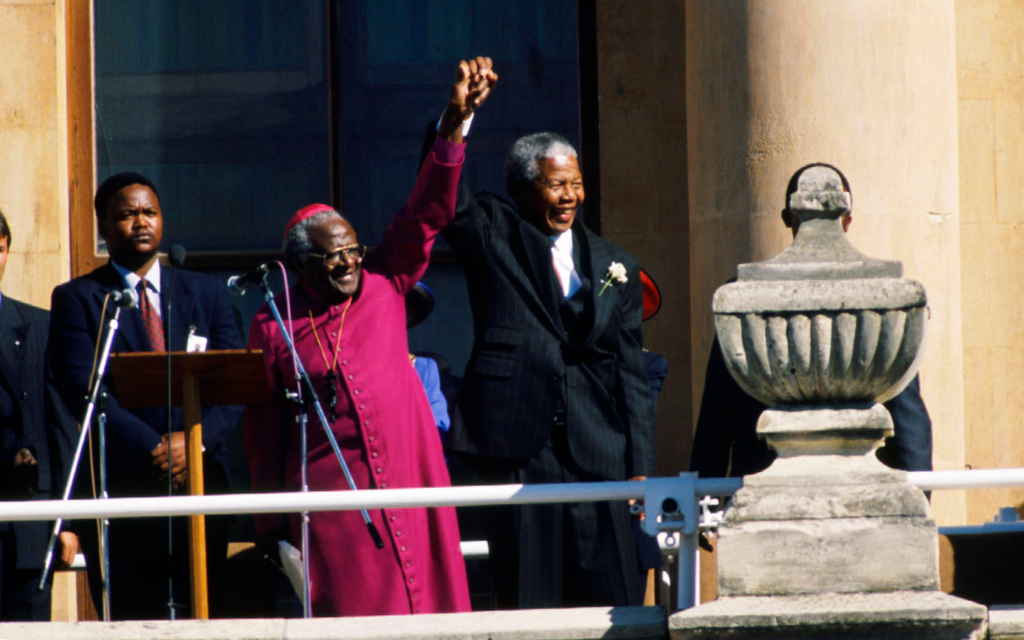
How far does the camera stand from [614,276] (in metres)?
5.83

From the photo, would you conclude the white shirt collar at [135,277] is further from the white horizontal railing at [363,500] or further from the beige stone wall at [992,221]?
the beige stone wall at [992,221]

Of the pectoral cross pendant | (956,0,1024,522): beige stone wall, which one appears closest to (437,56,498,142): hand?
the pectoral cross pendant

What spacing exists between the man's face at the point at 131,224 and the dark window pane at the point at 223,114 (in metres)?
2.56

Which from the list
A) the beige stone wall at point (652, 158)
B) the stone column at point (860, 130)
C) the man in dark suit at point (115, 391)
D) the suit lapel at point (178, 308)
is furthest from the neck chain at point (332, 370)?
the beige stone wall at point (652, 158)

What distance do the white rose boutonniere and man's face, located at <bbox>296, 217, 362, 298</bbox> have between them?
950 mm

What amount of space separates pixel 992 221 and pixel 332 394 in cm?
423

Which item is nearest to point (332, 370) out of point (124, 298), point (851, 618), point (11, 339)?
point (124, 298)

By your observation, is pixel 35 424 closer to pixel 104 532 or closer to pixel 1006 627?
pixel 104 532

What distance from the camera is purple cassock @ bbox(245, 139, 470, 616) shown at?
5352 mm

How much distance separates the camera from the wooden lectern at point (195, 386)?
5230 mm

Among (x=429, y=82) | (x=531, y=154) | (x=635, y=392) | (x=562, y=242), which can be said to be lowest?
(x=635, y=392)

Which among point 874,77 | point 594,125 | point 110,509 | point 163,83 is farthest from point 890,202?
point 163,83

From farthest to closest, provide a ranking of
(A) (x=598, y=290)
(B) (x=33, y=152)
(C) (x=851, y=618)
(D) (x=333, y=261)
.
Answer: (B) (x=33, y=152), (A) (x=598, y=290), (D) (x=333, y=261), (C) (x=851, y=618)

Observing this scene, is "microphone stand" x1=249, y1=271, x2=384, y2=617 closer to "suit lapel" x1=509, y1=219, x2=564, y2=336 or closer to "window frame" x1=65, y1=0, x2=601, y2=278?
"suit lapel" x1=509, y1=219, x2=564, y2=336
